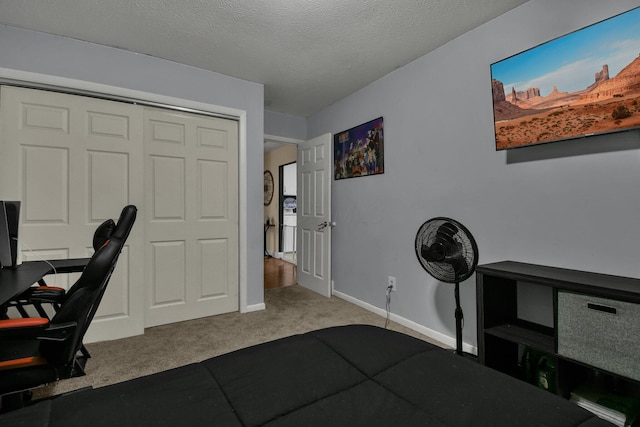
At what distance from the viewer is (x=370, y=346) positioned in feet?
3.68

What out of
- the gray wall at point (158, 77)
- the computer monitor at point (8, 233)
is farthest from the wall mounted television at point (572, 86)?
the computer monitor at point (8, 233)

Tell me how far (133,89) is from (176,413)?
2848 mm

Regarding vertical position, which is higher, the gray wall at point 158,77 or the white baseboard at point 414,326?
the gray wall at point 158,77

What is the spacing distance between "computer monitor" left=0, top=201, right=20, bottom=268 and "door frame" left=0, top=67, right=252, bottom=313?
1002mm

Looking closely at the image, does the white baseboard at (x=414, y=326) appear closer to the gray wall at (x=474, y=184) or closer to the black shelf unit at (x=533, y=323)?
the gray wall at (x=474, y=184)

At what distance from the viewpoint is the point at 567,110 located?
1.73 meters

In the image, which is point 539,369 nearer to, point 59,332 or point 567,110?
point 567,110

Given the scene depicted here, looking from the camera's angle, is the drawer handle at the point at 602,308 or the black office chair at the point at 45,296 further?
the black office chair at the point at 45,296

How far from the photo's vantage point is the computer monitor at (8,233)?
5.92ft

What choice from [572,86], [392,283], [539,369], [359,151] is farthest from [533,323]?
[359,151]

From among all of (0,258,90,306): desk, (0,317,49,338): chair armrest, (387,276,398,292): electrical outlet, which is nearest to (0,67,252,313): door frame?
(0,258,90,306): desk

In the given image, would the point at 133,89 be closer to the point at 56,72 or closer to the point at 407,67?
the point at 56,72

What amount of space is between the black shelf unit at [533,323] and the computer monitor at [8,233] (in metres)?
2.85

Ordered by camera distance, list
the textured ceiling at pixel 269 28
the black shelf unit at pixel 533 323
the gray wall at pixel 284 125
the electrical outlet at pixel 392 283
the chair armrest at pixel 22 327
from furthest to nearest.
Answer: the gray wall at pixel 284 125 < the electrical outlet at pixel 392 283 < the textured ceiling at pixel 269 28 < the black shelf unit at pixel 533 323 < the chair armrest at pixel 22 327
